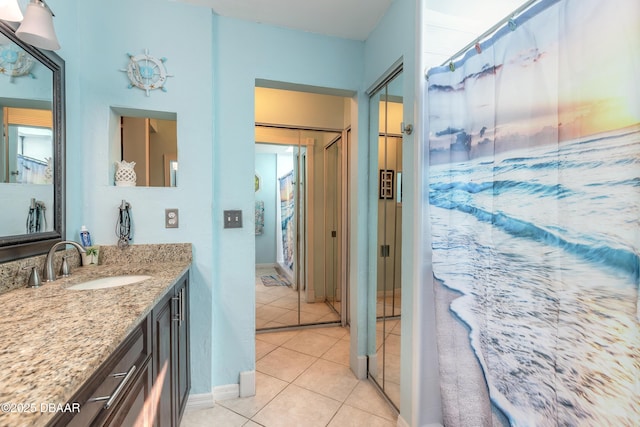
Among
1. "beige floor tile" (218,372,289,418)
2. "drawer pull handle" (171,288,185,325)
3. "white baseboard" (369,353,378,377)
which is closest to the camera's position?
"drawer pull handle" (171,288,185,325)

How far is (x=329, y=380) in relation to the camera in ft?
6.57

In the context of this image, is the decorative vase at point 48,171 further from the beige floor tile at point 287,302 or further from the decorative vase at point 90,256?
the beige floor tile at point 287,302

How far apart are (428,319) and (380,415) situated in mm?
763

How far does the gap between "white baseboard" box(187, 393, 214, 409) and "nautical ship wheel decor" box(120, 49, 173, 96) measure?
1.87m

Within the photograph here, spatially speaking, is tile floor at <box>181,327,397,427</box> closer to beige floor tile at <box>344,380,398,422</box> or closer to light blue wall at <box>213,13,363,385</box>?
beige floor tile at <box>344,380,398,422</box>

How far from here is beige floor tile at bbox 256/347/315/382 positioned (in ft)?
6.80

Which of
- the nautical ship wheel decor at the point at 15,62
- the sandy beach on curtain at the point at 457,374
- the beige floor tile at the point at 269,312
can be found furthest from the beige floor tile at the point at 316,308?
the nautical ship wheel decor at the point at 15,62

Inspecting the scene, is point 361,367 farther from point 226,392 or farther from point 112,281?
point 112,281

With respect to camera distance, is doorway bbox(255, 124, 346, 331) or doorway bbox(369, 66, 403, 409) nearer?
doorway bbox(369, 66, 403, 409)

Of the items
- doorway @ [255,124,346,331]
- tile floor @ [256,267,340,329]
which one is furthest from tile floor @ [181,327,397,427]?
doorway @ [255,124,346,331]

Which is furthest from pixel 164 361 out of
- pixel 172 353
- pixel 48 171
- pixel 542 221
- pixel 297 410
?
pixel 542 221

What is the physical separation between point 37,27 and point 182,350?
5.11 ft

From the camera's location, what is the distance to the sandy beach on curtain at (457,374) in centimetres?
116

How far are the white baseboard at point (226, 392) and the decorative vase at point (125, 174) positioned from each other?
1.39 metres
